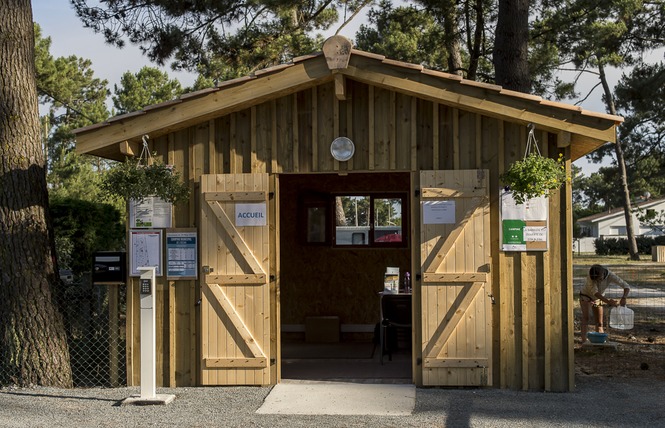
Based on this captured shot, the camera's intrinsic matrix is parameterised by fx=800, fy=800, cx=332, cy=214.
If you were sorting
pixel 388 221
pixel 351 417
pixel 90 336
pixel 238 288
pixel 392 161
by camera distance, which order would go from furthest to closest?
1. pixel 388 221
2. pixel 90 336
3. pixel 238 288
4. pixel 392 161
5. pixel 351 417

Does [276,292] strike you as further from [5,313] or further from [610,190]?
[610,190]

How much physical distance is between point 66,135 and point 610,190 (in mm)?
32071

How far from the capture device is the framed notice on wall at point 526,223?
Result: 25.5ft

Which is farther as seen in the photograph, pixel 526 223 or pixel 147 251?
pixel 147 251

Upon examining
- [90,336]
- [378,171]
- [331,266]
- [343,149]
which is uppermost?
[343,149]

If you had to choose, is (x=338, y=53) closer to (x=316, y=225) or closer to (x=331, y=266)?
(x=316, y=225)

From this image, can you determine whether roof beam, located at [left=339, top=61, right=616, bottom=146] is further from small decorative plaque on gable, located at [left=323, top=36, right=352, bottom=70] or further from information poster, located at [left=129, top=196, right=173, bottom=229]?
information poster, located at [left=129, top=196, right=173, bottom=229]

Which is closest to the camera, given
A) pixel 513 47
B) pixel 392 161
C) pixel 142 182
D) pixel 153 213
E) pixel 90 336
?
pixel 142 182

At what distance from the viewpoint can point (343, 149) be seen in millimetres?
8000

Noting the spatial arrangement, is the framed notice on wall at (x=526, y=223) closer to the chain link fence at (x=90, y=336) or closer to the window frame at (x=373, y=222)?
the window frame at (x=373, y=222)

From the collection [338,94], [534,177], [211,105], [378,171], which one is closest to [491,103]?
[534,177]

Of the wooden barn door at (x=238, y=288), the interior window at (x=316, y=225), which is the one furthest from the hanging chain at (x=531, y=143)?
the interior window at (x=316, y=225)

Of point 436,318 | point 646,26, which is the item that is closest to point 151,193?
point 436,318

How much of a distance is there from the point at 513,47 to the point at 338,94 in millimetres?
4885
